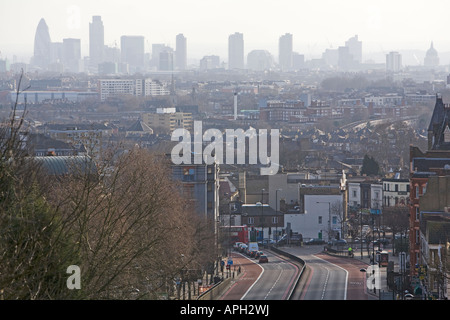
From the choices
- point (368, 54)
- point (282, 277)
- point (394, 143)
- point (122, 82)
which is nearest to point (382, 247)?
point (282, 277)

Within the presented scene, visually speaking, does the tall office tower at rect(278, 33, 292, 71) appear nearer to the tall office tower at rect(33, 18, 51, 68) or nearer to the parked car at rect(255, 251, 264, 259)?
the tall office tower at rect(33, 18, 51, 68)

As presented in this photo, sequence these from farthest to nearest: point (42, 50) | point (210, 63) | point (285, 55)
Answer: point (210, 63)
point (285, 55)
point (42, 50)

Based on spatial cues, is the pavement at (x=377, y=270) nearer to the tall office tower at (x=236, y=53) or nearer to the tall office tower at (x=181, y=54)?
the tall office tower at (x=236, y=53)

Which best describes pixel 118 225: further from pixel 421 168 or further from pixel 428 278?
pixel 421 168

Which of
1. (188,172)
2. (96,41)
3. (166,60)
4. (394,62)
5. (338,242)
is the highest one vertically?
(96,41)

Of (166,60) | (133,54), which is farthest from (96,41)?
(133,54)

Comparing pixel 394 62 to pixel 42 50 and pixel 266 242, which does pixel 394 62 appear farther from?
pixel 266 242

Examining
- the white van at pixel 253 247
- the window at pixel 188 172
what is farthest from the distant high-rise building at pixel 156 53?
the window at pixel 188 172
